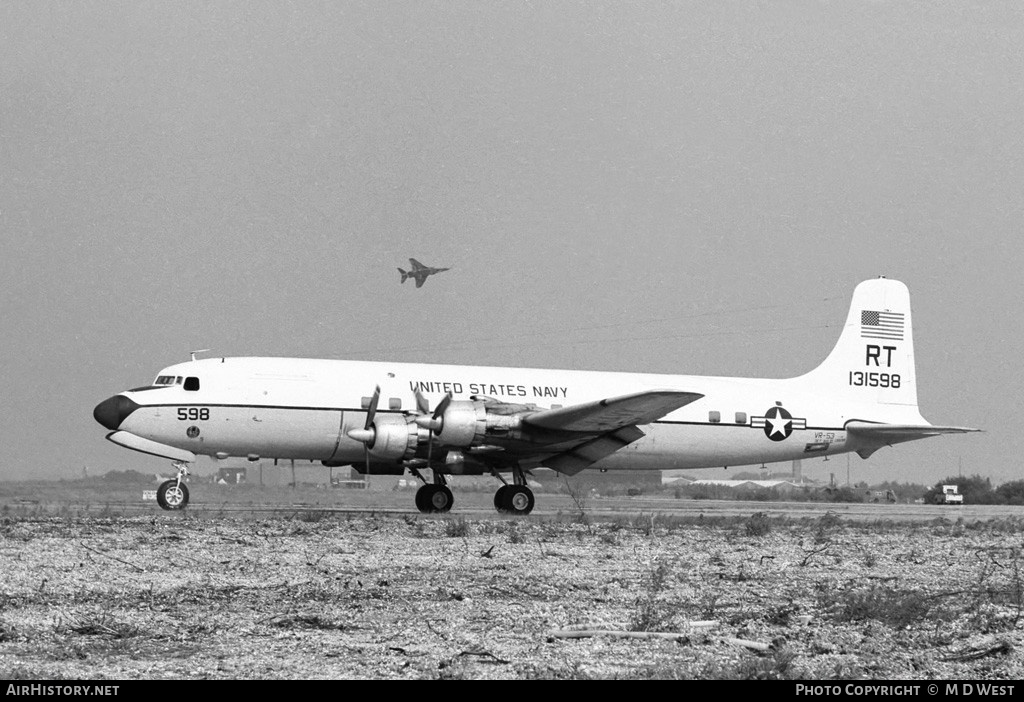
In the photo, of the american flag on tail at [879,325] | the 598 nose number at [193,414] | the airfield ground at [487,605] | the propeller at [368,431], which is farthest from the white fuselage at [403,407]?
the airfield ground at [487,605]

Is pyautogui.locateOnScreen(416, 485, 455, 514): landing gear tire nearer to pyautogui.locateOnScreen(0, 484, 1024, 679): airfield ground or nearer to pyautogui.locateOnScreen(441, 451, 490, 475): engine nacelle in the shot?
pyautogui.locateOnScreen(441, 451, 490, 475): engine nacelle

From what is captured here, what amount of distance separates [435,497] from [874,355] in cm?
1390

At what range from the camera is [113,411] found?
80.9ft

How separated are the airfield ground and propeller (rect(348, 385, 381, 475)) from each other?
5326mm

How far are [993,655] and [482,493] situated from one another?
27.9m

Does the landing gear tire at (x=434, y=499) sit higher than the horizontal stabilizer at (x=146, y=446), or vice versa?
the horizontal stabilizer at (x=146, y=446)

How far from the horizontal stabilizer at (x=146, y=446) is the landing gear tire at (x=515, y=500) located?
686cm

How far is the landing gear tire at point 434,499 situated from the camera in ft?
83.6

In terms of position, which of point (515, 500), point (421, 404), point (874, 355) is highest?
point (874, 355)

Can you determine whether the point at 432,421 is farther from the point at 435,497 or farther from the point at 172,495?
the point at 172,495

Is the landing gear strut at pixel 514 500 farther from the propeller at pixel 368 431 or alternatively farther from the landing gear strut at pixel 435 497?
the propeller at pixel 368 431

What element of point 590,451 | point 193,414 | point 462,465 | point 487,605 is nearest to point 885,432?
point 590,451

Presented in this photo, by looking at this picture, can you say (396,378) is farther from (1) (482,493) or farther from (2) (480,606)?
(2) (480,606)

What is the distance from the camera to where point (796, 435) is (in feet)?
96.6
